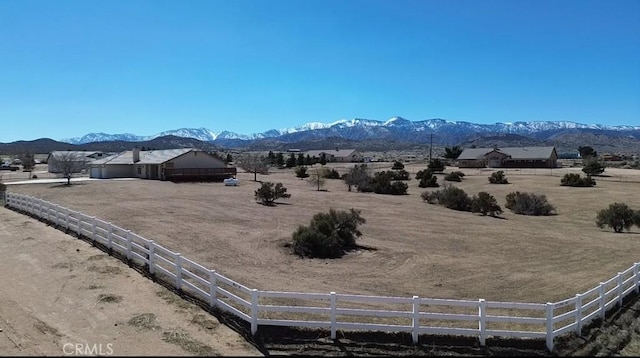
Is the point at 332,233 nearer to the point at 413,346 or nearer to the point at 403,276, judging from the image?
the point at 403,276

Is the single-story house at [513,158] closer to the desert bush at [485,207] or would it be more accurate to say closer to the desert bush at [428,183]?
the desert bush at [428,183]

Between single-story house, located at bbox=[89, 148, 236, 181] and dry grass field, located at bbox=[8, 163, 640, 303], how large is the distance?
20623 mm

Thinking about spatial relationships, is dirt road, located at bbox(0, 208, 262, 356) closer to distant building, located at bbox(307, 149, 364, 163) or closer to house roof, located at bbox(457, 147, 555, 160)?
house roof, located at bbox(457, 147, 555, 160)

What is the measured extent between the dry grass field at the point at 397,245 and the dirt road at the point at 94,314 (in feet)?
10.8

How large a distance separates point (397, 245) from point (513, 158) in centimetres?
9195

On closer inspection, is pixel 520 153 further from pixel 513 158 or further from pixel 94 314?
pixel 94 314

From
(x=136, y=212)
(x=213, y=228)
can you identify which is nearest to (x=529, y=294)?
(x=213, y=228)

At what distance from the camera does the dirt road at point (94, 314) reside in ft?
32.3

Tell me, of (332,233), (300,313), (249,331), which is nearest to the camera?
(249,331)

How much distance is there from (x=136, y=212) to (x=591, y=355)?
26041 mm

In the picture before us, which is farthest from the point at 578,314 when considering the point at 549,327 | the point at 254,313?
the point at 254,313

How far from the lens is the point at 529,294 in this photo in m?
15.9

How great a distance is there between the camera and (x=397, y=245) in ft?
79.5

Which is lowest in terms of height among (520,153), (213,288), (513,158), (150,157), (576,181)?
(576,181)
